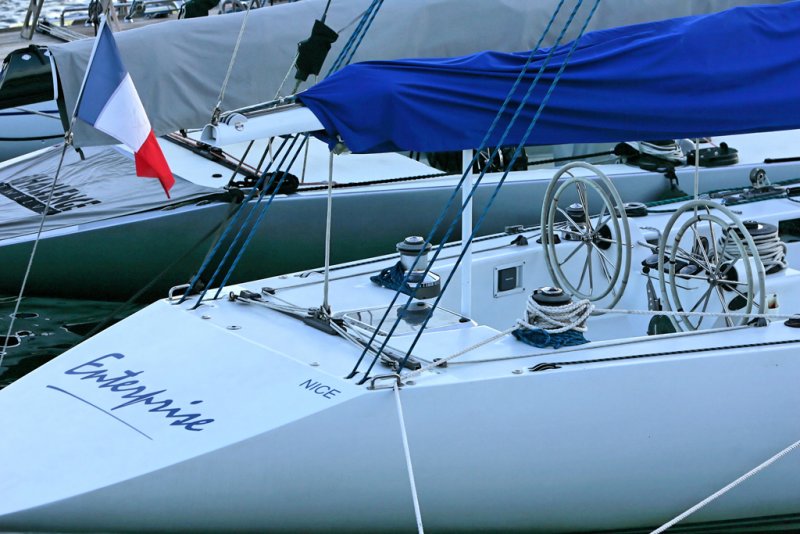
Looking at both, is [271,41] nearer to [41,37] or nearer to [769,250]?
[769,250]

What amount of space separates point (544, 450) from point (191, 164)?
547 centimetres

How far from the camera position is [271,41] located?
8.44 meters

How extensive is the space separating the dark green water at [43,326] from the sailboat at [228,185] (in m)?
0.11

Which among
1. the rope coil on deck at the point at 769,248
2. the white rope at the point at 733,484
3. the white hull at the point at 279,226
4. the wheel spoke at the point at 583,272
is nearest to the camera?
the white rope at the point at 733,484

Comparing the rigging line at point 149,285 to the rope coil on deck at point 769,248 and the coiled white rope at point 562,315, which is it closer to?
the coiled white rope at point 562,315

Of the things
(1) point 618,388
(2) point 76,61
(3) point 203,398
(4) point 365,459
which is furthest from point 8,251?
(1) point 618,388

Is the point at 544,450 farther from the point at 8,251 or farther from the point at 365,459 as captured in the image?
the point at 8,251

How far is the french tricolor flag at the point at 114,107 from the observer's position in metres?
5.38

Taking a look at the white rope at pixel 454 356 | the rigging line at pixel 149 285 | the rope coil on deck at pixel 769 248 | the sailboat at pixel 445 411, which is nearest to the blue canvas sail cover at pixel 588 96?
the sailboat at pixel 445 411

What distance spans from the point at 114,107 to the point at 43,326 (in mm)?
3422

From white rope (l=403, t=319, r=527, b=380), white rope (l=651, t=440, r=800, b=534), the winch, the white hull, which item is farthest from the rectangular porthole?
the white hull

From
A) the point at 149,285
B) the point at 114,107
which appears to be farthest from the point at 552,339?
the point at 149,285

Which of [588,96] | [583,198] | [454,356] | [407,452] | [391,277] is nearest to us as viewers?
[407,452]

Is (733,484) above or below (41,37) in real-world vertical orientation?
below
